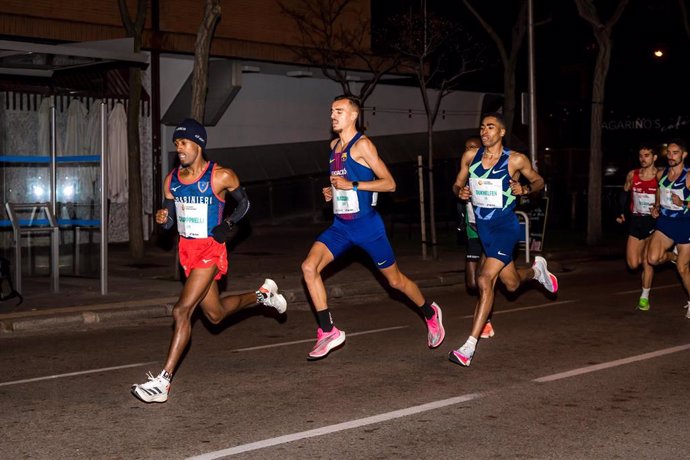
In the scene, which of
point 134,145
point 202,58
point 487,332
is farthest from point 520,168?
point 134,145

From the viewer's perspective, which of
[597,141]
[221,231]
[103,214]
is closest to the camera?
[221,231]

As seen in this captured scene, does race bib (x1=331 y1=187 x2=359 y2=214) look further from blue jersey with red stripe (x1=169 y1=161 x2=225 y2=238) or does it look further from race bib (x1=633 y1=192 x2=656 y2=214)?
race bib (x1=633 y1=192 x2=656 y2=214)

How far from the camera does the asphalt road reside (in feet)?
20.3

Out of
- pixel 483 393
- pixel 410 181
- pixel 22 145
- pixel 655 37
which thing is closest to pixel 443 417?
pixel 483 393

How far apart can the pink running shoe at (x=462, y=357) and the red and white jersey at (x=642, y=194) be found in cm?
438

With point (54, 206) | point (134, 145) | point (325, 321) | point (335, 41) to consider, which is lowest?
point (325, 321)

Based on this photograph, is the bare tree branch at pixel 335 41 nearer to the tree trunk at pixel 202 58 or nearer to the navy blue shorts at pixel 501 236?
the tree trunk at pixel 202 58

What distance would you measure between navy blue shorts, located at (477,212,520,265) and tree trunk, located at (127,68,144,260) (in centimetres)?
1041

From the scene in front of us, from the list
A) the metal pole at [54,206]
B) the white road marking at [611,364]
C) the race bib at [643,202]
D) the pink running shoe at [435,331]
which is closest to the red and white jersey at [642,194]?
the race bib at [643,202]

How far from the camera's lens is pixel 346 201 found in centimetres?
873

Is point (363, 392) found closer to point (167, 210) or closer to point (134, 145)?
point (167, 210)

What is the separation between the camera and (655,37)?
4341 centimetres

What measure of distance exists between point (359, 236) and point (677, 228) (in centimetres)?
464

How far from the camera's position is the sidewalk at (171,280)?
1202cm
